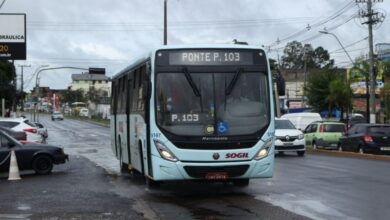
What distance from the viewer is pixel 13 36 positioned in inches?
1873

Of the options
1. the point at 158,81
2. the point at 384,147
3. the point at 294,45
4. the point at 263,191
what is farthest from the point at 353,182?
the point at 294,45

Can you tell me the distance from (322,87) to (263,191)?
51.9 metres

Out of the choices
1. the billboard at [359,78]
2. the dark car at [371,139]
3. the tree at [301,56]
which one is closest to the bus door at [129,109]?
the dark car at [371,139]

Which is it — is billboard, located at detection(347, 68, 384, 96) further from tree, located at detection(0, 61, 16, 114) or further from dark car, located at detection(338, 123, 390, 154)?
tree, located at detection(0, 61, 16, 114)

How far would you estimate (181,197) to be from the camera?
12.9 meters

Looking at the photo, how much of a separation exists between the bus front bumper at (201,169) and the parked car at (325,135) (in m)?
20.5

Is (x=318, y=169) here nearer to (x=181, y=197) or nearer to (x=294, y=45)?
(x=181, y=197)

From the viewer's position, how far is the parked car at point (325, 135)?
106 ft

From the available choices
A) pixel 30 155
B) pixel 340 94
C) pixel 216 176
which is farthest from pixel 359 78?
pixel 216 176

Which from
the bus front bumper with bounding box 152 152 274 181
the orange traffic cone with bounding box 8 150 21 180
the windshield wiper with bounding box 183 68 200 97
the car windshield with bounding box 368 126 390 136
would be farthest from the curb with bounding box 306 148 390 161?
the orange traffic cone with bounding box 8 150 21 180

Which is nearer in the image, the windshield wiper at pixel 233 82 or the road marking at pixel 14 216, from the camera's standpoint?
the road marking at pixel 14 216

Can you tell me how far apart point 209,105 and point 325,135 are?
21085 millimetres

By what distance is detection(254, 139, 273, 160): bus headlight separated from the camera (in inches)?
488

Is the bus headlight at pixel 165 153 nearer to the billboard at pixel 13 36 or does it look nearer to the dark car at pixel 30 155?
the dark car at pixel 30 155
